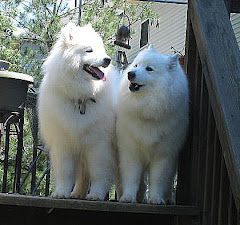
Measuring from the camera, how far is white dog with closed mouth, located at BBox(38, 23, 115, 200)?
3.42m

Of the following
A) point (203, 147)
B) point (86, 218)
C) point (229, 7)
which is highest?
point (229, 7)

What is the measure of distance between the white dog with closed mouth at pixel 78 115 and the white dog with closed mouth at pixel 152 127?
0.15 metres

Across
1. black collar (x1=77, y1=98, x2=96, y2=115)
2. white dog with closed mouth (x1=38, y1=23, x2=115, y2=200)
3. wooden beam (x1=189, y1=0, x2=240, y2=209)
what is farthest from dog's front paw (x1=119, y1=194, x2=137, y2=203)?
wooden beam (x1=189, y1=0, x2=240, y2=209)

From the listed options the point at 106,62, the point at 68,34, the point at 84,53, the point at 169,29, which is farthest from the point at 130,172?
the point at 169,29

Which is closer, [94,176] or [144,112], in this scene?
[144,112]

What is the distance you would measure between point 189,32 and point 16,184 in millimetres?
2823

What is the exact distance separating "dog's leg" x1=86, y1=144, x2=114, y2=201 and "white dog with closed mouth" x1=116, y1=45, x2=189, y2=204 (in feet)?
0.47

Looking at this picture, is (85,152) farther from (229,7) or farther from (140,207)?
(229,7)

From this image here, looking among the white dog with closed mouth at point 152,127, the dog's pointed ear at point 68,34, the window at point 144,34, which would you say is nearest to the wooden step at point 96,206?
the white dog with closed mouth at point 152,127

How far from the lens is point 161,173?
3.29m

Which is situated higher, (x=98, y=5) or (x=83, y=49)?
(x=98, y=5)

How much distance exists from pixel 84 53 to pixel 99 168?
0.86 m

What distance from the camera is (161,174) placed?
A: 3287mm

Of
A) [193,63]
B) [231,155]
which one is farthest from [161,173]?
[231,155]
